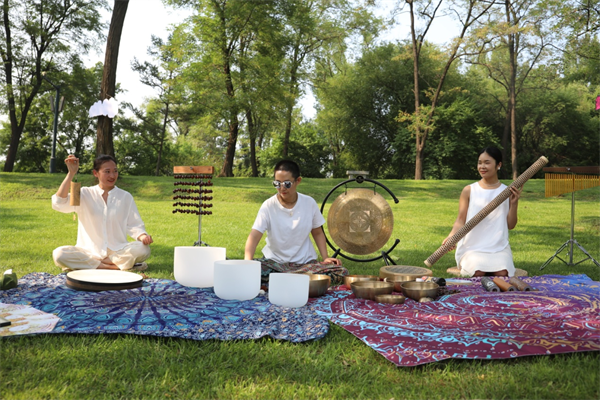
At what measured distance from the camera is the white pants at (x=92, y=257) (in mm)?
4298

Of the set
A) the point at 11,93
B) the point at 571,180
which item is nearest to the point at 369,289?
the point at 571,180

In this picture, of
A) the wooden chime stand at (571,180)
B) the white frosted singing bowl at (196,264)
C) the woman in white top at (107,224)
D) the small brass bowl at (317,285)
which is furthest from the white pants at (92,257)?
the wooden chime stand at (571,180)

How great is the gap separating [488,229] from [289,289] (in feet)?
8.14

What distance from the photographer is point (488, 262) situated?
14.9ft

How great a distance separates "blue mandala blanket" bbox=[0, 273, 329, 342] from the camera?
2.65 meters

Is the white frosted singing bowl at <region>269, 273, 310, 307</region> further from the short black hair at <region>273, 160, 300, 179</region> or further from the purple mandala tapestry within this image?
the short black hair at <region>273, 160, 300, 179</region>

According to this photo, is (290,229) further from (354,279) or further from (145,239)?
(145,239)

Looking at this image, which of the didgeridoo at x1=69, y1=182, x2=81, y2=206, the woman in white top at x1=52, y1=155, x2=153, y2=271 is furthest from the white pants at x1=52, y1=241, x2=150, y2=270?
the didgeridoo at x1=69, y1=182, x2=81, y2=206

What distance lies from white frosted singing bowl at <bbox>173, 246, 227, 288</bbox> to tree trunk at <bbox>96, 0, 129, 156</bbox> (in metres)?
7.60

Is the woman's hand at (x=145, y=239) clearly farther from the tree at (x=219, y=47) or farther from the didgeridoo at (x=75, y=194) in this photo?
the tree at (x=219, y=47)

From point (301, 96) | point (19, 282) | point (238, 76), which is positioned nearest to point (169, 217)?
point (19, 282)

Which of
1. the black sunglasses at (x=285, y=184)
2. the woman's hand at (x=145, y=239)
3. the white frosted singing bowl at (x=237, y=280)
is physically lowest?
the white frosted singing bowl at (x=237, y=280)

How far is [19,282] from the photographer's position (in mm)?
3773

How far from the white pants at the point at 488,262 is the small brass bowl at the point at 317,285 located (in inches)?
69.7
